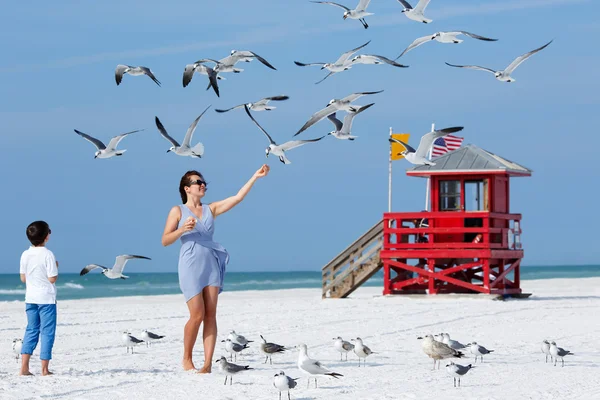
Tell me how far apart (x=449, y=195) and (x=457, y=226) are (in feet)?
2.82

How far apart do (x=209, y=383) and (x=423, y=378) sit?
6.47 feet

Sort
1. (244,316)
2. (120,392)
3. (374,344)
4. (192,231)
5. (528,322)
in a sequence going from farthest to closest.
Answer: (244,316) → (528,322) → (374,344) → (192,231) → (120,392)

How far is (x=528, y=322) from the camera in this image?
702 inches

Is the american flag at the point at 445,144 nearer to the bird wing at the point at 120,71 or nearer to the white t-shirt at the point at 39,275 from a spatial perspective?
the bird wing at the point at 120,71

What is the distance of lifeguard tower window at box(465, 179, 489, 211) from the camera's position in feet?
85.7

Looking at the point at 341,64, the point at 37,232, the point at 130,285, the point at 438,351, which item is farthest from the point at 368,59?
the point at 130,285

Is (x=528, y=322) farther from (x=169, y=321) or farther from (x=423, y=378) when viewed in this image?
(x=423, y=378)

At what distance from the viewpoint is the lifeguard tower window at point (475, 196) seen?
26.1 meters

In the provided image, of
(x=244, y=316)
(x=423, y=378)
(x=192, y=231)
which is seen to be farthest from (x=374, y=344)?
(x=244, y=316)

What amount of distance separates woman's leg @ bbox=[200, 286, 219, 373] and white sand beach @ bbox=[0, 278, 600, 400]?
19 centimetres

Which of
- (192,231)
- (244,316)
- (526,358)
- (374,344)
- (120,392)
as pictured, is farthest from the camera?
(244,316)

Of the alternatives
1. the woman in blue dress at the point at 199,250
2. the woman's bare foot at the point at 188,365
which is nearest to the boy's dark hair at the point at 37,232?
the woman in blue dress at the point at 199,250

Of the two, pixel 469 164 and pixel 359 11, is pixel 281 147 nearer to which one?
pixel 359 11

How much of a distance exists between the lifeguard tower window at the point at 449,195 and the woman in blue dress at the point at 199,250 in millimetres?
16794
